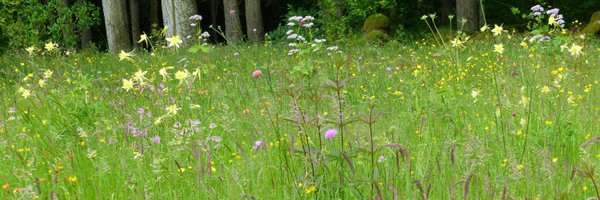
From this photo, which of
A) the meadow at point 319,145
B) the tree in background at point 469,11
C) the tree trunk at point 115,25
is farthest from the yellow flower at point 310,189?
the tree trunk at point 115,25

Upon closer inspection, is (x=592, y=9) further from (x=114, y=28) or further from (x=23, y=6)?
(x=23, y=6)

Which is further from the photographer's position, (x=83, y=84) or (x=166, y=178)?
(x=83, y=84)

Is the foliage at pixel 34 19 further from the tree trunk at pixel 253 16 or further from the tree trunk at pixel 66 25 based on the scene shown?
the tree trunk at pixel 253 16

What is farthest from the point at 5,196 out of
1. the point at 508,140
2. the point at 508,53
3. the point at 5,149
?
the point at 508,53

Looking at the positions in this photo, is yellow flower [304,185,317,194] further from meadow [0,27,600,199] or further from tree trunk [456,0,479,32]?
tree trunk [456,0,479,32]

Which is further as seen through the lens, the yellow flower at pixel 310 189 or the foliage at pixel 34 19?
the foliage at pixel 34 19

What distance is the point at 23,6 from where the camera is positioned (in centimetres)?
2539

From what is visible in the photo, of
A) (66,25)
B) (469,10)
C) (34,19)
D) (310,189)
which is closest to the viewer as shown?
(310,189)

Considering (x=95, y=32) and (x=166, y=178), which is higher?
(x=166, y=178)

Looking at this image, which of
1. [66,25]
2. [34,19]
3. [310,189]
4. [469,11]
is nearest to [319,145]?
[310,189]

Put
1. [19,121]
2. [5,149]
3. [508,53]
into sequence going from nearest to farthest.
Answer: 1. [5,149]
2. [19,121]
3. [508,53]

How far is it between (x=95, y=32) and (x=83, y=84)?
3040 cm

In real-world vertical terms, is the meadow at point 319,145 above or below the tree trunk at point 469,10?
above

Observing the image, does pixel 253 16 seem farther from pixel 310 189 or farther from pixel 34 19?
pixel 310 189
